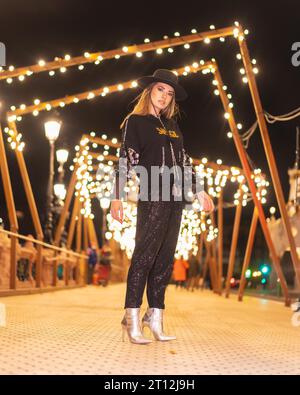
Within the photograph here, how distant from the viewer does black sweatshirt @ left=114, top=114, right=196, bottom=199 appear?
4.05 m

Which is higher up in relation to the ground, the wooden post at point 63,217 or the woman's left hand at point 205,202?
the wooden post at point 63,217

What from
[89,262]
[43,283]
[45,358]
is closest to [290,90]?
[43,283]

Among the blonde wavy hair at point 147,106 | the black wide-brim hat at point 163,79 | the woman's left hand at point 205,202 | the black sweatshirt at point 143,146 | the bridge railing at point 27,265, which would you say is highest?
the black wide-brim hat at point 163,79

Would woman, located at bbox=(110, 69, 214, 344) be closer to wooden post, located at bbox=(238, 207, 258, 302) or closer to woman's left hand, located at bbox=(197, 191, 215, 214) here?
woman's left hand, located at bbox=(197, 191, 215, 214)

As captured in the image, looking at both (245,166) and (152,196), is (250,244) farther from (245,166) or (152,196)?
(152,196)

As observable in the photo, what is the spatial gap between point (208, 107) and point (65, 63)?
7.32 meters

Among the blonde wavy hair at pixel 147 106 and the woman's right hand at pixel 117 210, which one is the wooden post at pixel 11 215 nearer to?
the blonde wavy hair at pixel 147 106

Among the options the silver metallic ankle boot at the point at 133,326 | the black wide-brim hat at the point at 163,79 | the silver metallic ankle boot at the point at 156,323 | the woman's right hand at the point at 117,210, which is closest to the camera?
the silver metallic ankle boot at the point at 133,326

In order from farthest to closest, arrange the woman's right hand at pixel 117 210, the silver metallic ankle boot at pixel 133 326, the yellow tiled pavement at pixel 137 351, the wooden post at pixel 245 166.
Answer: the wooden post at pixel 245 166
the woman's right hand at pixel 117 210
the silver metallic ankle boot at pixel 133 326
the yellow tiled pavement at pixel 137 351

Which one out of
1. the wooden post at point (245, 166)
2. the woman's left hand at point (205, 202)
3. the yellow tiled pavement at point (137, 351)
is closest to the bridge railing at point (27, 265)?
the wooden post at point (245, 166)

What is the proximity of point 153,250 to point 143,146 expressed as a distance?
26.5 inches

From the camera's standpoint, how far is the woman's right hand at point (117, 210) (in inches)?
156

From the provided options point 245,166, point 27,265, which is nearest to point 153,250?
point 245,166

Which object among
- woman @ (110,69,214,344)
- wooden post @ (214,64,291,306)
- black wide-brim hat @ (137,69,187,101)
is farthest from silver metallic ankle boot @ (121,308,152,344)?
wooden post @ (214,64,291,306)
